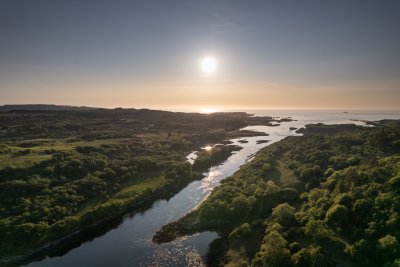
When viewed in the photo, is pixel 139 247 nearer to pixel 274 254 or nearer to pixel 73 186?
pixel 274 254

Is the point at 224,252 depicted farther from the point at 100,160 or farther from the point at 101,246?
the point at 100,160

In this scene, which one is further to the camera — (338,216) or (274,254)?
(338,216)

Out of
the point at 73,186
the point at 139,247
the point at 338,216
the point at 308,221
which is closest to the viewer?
the point at 338,216

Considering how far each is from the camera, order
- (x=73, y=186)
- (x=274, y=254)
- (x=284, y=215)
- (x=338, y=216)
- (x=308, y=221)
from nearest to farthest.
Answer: (x=274, y=254) → (x=338, y=216) → (x=308, y=221) → (x=284, y=215) → (x=73, y=186)

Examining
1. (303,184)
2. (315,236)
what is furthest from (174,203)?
(315,236)

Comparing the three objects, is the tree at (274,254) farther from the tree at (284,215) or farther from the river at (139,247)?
the river at (139,247)

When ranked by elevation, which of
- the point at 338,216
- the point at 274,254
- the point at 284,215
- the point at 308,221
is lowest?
the point at 274,254

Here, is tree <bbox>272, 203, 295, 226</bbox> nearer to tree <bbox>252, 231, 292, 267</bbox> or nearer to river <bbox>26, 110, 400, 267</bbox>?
tree <bbox>252, 231, 292, 267</bbox>

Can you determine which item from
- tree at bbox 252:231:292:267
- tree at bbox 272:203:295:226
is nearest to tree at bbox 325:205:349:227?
tree at bbox 272:203:295:226

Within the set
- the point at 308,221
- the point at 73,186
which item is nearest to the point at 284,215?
the point at 308,221

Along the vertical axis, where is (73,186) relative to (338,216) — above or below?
below
